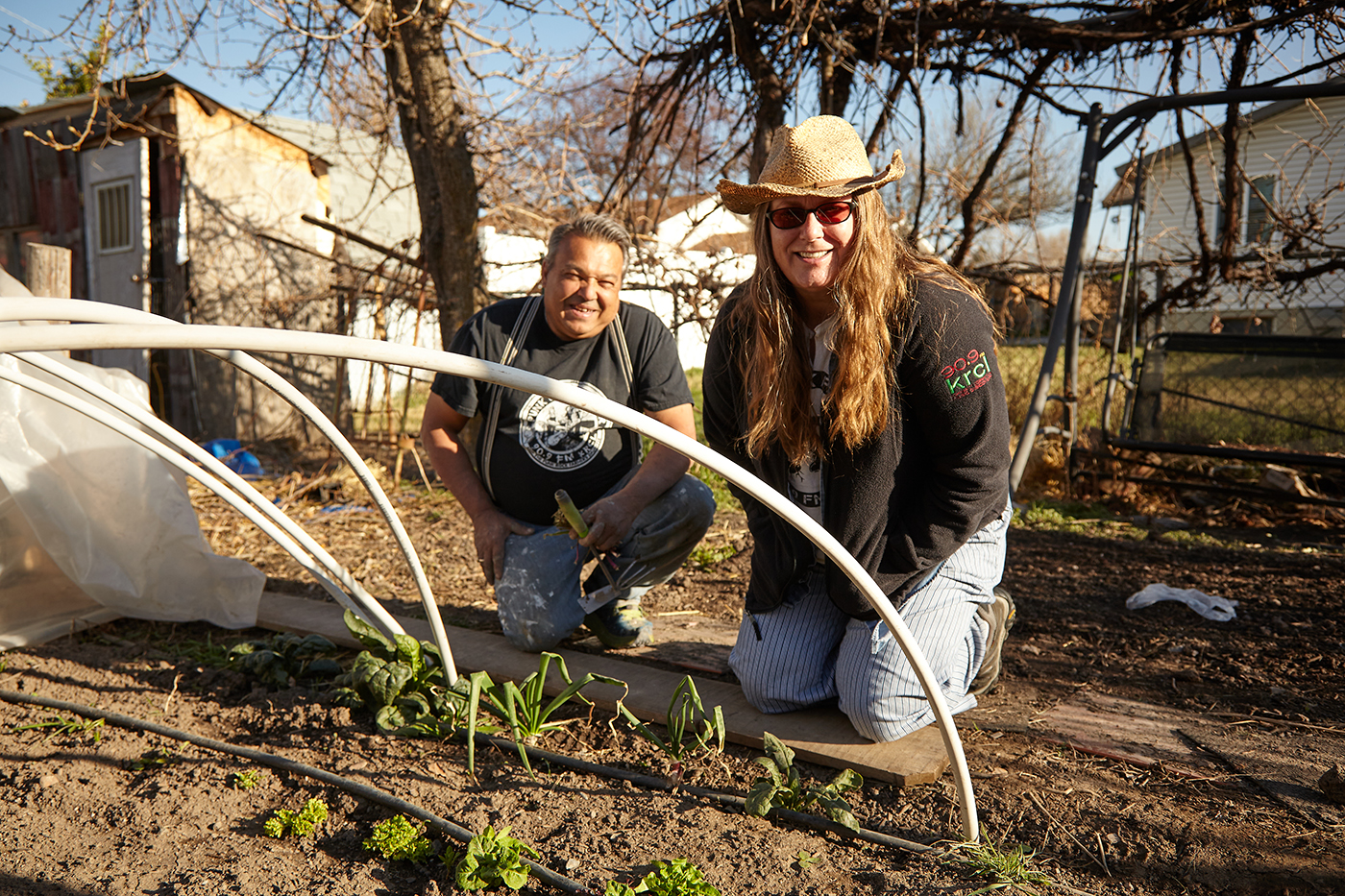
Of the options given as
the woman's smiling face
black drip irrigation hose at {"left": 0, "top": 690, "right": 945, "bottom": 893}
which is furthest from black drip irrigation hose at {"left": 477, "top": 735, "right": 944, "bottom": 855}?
the woman's smiling face

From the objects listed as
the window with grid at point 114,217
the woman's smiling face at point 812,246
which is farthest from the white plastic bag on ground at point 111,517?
the window with grid at point 114,217

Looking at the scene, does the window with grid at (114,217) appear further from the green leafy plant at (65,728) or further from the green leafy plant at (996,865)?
the green leafy plant at (996,865)

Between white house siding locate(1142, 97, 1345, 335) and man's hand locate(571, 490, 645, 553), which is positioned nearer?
man's hand locate(571, 490, 645, 553)

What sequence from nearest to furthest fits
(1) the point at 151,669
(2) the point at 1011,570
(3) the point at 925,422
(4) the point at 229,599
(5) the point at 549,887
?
(5) the point at 549,887 < (3) the point at 925,422 < (1) the point at 151,669 < (4) the point at 229,599 < (2) the point at 1011,570

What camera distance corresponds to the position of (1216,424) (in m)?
4.31

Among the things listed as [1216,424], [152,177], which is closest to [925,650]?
[1216,424]

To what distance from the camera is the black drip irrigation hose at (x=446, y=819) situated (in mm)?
1528

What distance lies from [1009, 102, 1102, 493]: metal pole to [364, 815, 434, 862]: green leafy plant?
2.93 meters

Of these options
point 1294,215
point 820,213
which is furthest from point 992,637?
point 1294,215

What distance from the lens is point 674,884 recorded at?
137 centimetres

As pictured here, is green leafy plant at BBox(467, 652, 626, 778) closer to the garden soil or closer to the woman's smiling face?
the garden soil

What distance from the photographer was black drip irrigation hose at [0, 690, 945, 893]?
153cm

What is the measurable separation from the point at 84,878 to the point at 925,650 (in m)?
1.72

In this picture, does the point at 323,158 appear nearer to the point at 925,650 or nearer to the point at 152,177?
the point at 152,177
